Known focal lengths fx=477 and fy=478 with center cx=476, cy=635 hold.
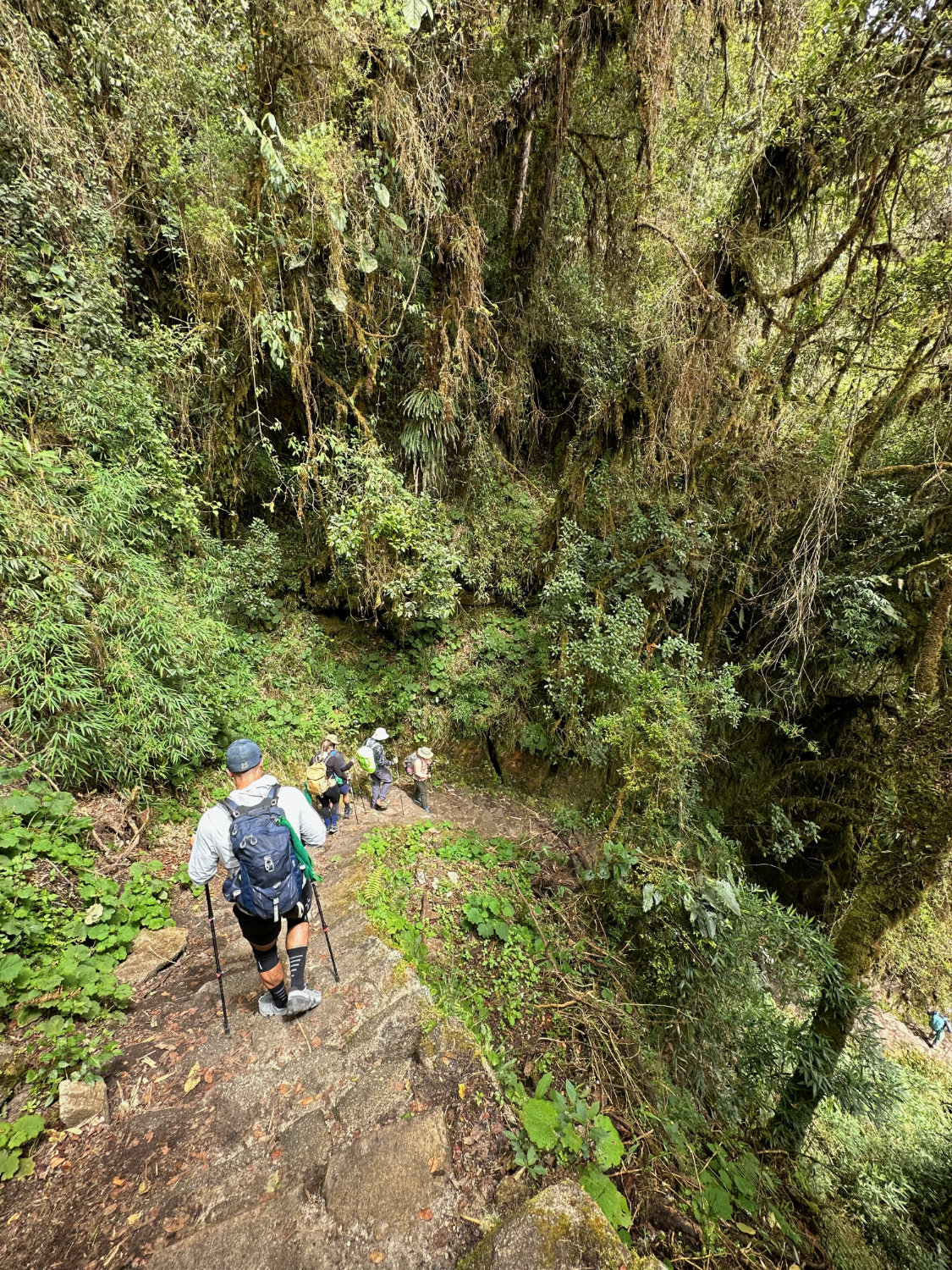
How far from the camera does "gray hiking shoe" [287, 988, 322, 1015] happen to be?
2912 mm

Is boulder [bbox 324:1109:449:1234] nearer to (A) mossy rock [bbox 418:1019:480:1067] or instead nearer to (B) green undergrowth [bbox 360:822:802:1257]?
(A) mossy rock [bbox 418:1019:480:1067]

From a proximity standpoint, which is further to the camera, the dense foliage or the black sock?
the dense foliage

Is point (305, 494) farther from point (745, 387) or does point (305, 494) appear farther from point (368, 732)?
point (745, 387)

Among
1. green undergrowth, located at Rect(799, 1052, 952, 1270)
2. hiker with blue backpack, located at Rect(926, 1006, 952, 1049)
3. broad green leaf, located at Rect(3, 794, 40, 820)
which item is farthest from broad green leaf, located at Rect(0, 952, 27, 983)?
hiker with blue backpack, located at Rect(926, 1006, 952, 1049)

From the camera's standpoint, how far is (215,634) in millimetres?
5574

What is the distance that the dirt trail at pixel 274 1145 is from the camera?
191cm

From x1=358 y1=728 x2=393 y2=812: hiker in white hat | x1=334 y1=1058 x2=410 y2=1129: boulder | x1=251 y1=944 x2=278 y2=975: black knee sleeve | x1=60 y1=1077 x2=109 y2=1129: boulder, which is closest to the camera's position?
x1=60 y1=1077 x2=109 y2=1129: boulder

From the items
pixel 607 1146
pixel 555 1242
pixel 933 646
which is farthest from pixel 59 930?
pixel 933 646

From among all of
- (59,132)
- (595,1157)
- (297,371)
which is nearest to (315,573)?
(297,371)

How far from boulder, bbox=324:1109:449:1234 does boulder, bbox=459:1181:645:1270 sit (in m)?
0.30

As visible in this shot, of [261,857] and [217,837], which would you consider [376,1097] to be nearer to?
[261,857]

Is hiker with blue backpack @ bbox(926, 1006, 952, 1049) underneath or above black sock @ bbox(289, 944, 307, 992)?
underneath

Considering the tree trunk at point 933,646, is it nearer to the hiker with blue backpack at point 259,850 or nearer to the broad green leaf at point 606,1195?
the broad green leaf at point 606,1195

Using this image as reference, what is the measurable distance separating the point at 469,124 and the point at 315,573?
609cm
